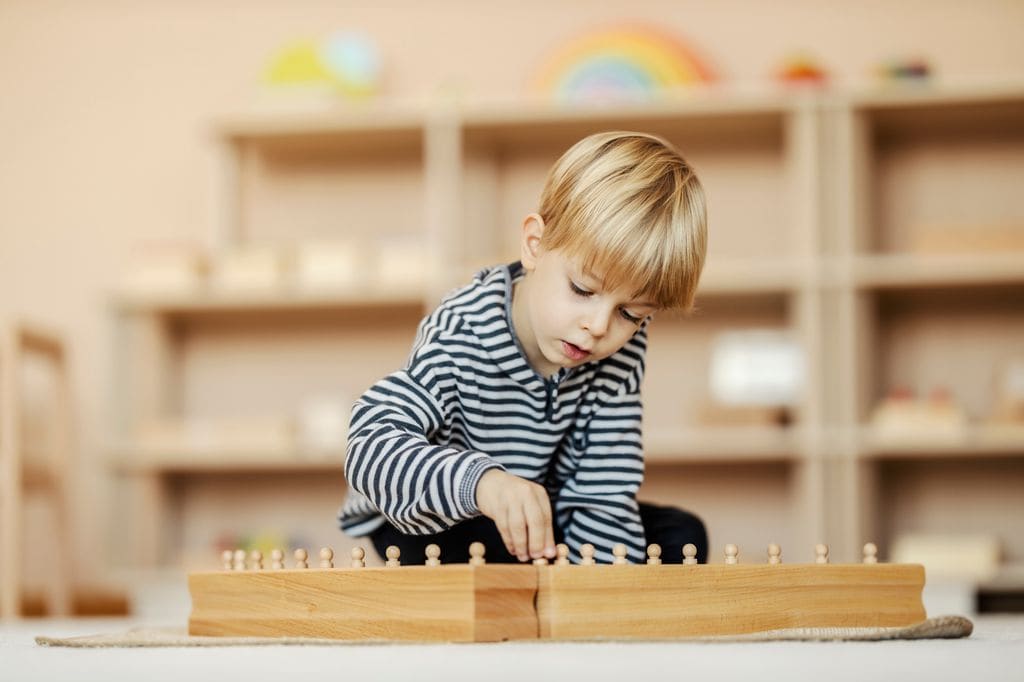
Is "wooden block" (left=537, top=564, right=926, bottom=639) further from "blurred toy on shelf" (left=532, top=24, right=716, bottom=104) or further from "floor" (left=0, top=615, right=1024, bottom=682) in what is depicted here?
"blurred toy on shelf" (left=532, top=24, right=716, bottom=104)

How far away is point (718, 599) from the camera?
1112 millimetres

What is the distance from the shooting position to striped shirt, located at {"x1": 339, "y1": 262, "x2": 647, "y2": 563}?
4.08 feet

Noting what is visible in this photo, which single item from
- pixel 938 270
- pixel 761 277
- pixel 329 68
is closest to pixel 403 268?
pixel 329 68

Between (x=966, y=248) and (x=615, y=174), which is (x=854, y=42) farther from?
(x=615, y=174)

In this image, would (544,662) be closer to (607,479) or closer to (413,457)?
(413,457)

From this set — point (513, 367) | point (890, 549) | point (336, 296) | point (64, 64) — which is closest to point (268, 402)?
point (336, 296)

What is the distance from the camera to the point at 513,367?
1390 mm

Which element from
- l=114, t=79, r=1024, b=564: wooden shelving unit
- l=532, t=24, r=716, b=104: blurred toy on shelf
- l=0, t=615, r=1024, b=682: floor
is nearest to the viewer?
l=0, t=615, r=1024, b=682: floor

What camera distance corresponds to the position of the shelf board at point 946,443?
2.73 m

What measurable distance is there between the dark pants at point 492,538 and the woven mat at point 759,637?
30cm

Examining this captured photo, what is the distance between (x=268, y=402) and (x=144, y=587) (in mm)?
552

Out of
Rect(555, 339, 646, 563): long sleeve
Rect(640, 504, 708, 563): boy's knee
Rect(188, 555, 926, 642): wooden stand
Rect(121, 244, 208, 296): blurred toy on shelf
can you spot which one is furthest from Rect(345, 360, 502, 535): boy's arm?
Rect(121, 244, 208, 296): blurred toy on shelf

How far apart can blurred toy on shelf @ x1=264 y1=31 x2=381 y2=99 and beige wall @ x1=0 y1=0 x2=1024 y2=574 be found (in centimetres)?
15

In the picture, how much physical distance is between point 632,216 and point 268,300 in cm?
183
